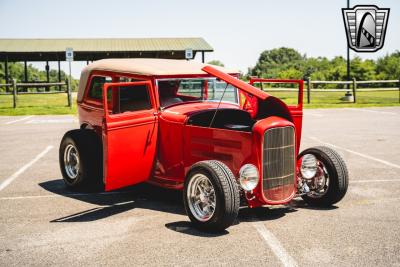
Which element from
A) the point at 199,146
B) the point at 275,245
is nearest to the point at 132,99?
the point at 199,146

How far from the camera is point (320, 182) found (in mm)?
5805

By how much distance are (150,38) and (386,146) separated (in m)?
31.4

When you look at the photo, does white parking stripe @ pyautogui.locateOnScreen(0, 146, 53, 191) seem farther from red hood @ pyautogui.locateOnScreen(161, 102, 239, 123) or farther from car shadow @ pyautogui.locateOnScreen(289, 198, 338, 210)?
car shadow @ pyautogui.locateOnScreen(289, 198, 338, 210)

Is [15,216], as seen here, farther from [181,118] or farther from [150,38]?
[150,38]

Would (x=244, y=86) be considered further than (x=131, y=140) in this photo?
No

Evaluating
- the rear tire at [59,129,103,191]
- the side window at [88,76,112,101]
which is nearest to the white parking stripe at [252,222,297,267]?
the rear tire at [59,129,103,191]

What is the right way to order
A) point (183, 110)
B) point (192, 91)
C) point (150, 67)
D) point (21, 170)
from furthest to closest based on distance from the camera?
point (21, 170), point (192, 91), point (150, 67), point (183, 110)

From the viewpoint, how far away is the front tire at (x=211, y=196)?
467 centimetres

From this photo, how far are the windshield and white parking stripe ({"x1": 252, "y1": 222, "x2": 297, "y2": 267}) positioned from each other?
1894mm

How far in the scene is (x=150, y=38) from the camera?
39.5 meters

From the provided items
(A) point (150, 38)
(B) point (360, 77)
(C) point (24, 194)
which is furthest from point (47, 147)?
(B) point (360, 77)

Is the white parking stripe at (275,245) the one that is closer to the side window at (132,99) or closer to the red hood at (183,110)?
the red hood at (183,110)

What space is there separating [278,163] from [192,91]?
183cm

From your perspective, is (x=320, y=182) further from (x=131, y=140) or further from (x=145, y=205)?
(x=131, y=140)
